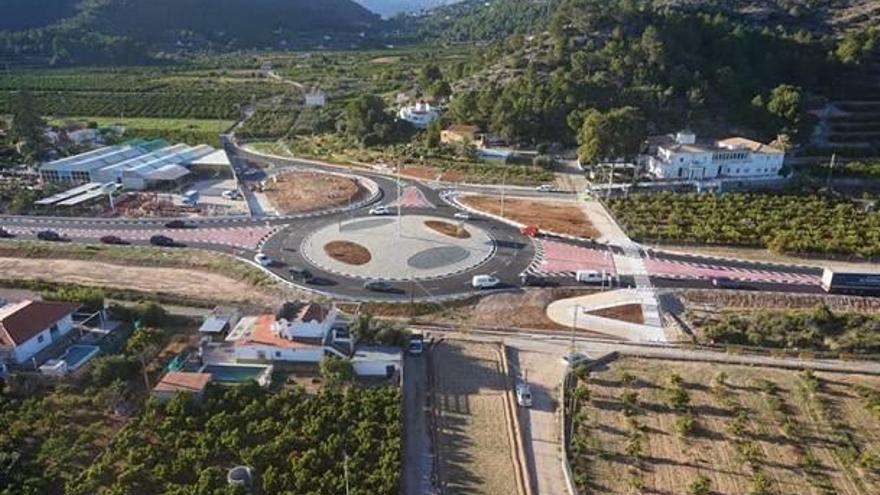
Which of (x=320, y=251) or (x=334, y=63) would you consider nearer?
(x=320, y=251)

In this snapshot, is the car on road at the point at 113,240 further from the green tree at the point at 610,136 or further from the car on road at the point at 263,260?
the green tree at the point at 610,136

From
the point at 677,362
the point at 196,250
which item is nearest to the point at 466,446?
the point at 677,362

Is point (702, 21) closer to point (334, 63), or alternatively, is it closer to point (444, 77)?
point (444, 77)

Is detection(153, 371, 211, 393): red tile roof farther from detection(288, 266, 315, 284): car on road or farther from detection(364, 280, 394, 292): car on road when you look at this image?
detection(364, 280, 394, 292): car on road

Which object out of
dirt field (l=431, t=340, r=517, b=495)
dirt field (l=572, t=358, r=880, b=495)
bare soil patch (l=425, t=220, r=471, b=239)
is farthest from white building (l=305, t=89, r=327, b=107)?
dirt field (l=572, t=358, r=880, b=495)

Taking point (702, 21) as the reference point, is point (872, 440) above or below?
below

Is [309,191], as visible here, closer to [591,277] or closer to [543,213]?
[543,213]
